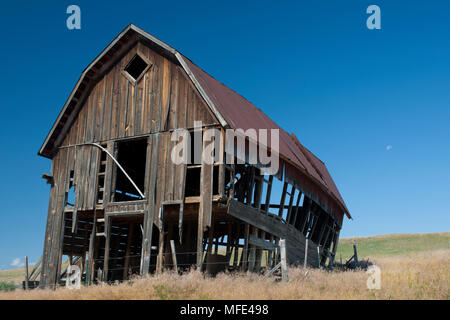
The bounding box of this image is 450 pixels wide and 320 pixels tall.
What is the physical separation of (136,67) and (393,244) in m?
43.4

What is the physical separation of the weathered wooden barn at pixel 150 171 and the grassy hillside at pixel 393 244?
93.8 feet

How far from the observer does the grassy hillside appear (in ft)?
161

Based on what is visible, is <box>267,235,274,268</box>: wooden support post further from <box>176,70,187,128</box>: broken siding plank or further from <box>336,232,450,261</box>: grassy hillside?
<box>336,232,450,261</box>: grassy hillside

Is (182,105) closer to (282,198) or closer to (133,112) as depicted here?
(133,112)

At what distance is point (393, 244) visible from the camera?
183 feet

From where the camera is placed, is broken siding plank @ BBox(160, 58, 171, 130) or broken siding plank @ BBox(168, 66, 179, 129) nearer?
broken siding plank @ BBox(168, 66, 179, 129)

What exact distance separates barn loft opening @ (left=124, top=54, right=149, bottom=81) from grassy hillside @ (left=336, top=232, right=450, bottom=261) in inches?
1245

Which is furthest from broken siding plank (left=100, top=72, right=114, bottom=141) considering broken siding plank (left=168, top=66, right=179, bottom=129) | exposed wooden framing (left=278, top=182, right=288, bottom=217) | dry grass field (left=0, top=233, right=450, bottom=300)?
exposed wooden framing (left=278, top=182, right=288, bottom=217)

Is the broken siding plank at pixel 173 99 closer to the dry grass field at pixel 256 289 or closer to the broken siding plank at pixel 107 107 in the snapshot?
the broken siding plank at pixel 107 107

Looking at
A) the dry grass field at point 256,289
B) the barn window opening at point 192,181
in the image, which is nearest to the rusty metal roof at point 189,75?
the barn window opening at point 192,181

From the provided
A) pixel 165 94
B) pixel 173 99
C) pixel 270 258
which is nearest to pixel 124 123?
pixel 165 94

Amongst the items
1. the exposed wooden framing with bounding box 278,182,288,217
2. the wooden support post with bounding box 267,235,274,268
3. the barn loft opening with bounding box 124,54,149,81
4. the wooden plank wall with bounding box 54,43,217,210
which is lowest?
the wooden support post with bounding box 267,235,274,268

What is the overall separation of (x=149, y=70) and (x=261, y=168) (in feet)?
19.9
